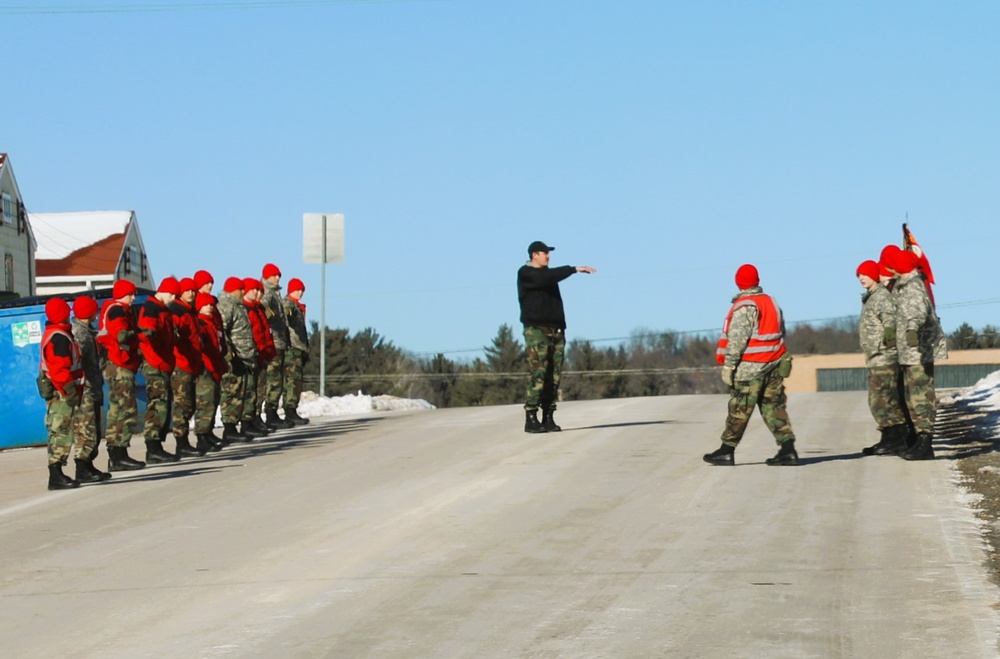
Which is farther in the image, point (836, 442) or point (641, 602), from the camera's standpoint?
point (836, 442)

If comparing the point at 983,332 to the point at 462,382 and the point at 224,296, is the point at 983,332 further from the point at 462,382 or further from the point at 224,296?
the point at 224,296

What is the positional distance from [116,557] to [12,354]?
14.2m

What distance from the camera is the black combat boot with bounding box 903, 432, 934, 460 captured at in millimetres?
14094

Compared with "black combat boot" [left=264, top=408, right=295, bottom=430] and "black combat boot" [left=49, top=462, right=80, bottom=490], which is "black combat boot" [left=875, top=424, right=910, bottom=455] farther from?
"black combat boot" [left=264, top=408, right=295, bottom=430]

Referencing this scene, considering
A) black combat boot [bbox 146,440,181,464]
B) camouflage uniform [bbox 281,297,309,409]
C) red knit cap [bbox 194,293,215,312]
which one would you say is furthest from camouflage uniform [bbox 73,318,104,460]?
camouflage uniform [bbox 281,297,309,409]

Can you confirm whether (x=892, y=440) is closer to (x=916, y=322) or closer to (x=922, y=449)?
(x=922, y=449)

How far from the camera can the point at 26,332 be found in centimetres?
2322

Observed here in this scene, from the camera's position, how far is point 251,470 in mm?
15359

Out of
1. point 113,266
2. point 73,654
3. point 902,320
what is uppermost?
point 113,266

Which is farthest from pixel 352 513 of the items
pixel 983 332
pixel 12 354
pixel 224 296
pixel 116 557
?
pixel 983 332

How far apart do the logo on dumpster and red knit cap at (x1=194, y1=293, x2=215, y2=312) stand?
6.09 metres

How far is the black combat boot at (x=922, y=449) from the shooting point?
1409cm

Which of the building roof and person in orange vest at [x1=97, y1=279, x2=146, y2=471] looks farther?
the building roof

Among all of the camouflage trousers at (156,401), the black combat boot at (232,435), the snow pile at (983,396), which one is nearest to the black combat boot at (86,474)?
the camouflage trousers at (156,401)
